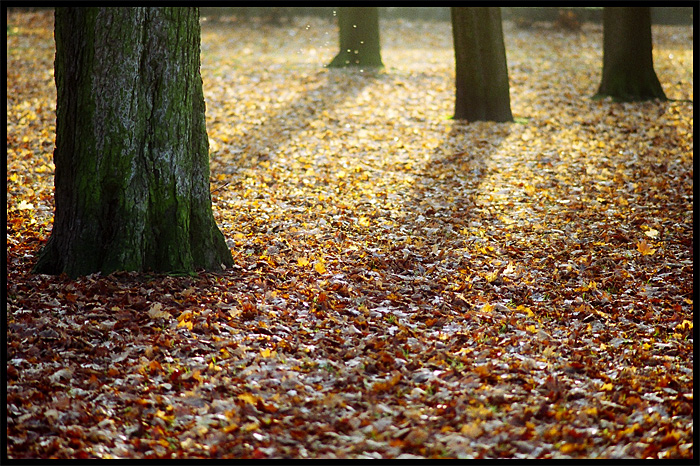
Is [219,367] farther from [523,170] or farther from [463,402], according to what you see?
[523,170]

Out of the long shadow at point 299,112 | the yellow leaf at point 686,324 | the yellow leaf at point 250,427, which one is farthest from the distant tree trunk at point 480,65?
the yellow leaf at point 250,427

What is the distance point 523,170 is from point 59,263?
5616 mm

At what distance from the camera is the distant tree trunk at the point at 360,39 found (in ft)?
44.0

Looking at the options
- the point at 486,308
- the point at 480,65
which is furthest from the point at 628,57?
the point at 486,308

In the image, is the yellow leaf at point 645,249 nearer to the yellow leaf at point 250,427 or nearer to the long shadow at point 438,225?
the long shadow at point 438,225

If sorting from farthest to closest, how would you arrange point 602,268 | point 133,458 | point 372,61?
point 372,61 < point 602,268 < point 133,458

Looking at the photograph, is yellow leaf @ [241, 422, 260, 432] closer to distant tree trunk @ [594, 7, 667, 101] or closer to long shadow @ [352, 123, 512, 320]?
long shadow @ [352, 123, 512, 320]

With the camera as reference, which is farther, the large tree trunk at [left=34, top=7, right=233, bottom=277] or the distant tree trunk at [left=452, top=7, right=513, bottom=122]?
the distant tree trunk at [left=452, top=7, right=513, bottom=122]

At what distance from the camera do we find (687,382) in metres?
3.90

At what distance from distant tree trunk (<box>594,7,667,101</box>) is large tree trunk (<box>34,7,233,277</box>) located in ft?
28.6

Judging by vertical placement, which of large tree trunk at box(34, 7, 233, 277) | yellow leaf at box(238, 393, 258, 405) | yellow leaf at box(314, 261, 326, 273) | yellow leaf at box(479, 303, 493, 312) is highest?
large tree trunk at box(34, 7, 233, 277)

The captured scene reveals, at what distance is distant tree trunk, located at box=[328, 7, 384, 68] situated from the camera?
13414 millimetres

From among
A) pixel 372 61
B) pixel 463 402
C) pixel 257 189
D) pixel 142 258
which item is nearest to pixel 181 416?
pixel 463 402

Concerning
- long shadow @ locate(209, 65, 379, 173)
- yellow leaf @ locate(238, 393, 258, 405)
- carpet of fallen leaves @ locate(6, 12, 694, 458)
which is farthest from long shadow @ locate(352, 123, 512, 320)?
long shadow @ locate(209, 65, 379, 173)
